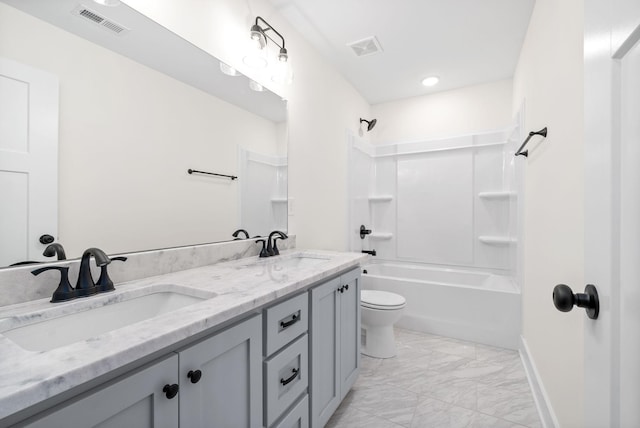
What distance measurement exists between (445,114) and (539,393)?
2.77 meters

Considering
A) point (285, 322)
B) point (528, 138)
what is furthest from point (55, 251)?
point (528, 138)

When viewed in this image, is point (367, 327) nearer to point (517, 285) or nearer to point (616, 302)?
point (517, 285)

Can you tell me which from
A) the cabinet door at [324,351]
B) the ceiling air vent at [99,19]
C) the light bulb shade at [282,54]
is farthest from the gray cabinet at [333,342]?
the light bulb shade at [282,54]

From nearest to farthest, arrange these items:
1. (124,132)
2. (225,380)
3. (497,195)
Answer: (225,380) < (124,132) < (497,195)

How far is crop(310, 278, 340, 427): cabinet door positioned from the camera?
135 cm

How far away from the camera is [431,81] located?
311 centimetres

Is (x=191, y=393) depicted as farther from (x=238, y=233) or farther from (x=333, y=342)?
(x=238, y=233)

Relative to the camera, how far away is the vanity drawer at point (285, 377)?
3.43 ft

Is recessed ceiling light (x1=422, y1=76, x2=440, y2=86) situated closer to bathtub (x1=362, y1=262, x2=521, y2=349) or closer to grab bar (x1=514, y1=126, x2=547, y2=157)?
grab bar (x1=514, y1=126, x2=547, y2=157)

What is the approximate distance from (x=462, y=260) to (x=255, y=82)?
283 cm

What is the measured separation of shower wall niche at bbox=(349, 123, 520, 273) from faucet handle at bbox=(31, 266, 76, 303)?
7.92ft

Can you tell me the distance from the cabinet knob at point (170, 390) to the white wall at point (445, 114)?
11.4 ft

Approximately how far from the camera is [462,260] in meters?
3.29

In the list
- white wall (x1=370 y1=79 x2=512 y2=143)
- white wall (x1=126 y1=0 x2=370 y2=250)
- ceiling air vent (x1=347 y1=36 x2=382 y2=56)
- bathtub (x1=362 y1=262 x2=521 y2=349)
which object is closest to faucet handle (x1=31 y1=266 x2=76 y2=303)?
white wall (x1=126 y1=0 x2=370 y2=250)
